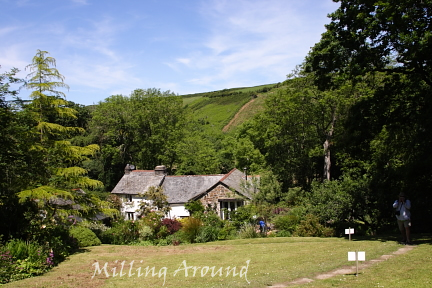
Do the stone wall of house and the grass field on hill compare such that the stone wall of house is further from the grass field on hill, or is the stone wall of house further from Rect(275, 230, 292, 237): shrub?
the grass field on hill

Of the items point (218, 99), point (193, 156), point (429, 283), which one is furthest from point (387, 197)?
point (218, 99)

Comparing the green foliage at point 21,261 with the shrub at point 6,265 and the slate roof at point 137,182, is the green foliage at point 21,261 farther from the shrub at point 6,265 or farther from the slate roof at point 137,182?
the slate roof at point 137,182

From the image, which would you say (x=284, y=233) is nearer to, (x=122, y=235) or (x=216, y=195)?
(x=122, y=235)

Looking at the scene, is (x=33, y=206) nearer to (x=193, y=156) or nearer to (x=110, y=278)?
(x=110, y=278)

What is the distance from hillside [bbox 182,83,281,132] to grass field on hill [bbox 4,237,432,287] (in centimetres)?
6996

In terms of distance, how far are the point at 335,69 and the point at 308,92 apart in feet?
65.8

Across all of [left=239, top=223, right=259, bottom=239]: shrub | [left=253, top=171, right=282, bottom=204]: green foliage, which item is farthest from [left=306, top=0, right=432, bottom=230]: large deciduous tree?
[left=253, top=171, right=282, bottom=204]: green foliage

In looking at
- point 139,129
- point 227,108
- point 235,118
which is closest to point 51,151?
point 139,129

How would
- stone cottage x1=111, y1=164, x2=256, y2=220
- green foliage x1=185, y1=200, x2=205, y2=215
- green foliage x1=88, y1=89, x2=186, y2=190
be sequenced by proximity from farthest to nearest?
green foliage x1=88, y1=89, x2=186, y2=190 < stone cottage x1=111, y1=164, x2=256, y2=220 < green foliage x1=185, y1=200, x2=205, y2=215

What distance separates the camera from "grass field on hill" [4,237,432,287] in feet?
30.0

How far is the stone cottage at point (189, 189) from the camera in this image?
33.8m

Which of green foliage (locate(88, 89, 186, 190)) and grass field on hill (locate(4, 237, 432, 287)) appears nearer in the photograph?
grass field on hill (locate(4, 237, 432, 287))

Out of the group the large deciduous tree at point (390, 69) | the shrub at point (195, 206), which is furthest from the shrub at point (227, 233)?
the large deciduous tree at point (390, 69)

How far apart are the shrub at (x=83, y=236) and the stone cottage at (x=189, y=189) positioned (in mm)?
7500
